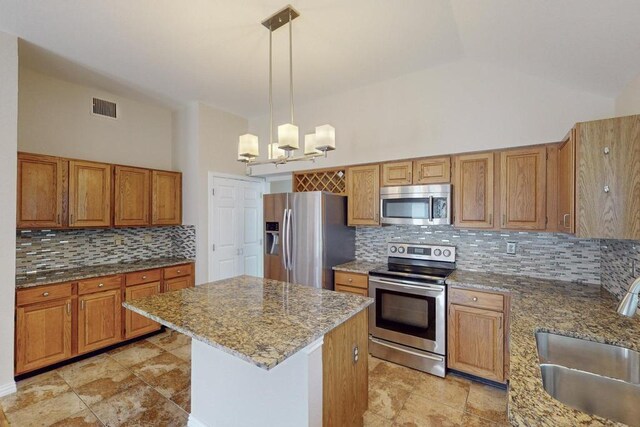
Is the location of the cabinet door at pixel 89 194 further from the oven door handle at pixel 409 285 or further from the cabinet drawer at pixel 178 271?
the oven door handle at pixel 409 285

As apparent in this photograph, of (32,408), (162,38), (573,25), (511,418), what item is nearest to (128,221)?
(32,408)

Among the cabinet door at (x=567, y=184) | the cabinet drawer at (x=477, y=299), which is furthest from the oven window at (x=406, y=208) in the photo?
the cabinet door at (x=567, y=184)

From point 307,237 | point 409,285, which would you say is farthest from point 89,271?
point 409,285

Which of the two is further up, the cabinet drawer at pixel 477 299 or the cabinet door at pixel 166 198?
the cabinet door at pixel 166 198

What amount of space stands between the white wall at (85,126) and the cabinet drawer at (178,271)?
1519mm

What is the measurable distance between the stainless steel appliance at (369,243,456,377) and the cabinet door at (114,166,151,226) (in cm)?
294

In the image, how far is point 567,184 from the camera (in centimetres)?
207

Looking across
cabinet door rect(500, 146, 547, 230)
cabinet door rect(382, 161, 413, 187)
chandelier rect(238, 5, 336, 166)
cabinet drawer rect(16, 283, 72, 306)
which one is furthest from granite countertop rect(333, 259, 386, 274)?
cabinet drawer rect(16, 283, 72, 306)

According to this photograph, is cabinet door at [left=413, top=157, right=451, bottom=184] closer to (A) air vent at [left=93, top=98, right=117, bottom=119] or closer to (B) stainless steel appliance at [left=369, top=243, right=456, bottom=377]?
(B) stainless steel appliance at [left=369, top=243, right=456, bottom=377]

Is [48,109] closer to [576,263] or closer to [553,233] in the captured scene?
[553,233]

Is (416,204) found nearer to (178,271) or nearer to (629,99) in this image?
(629,99)

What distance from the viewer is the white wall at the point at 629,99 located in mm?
1937

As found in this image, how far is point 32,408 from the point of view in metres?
2.25

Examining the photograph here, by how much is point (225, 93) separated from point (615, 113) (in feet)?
12.7
